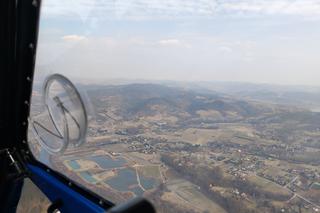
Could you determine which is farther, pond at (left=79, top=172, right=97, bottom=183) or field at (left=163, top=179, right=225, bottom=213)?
pond at (left=79, top=172, right=97, bottom=183)

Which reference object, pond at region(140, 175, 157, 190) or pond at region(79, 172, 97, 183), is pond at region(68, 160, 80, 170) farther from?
pond at region(140, 175, 157, 190)

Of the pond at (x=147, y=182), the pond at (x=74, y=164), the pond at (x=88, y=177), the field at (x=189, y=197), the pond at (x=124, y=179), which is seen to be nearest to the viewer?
the field at (x=189, y=197)

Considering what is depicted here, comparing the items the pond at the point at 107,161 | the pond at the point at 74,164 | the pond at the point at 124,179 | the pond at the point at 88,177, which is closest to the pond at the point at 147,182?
the pond at the point at 124,179

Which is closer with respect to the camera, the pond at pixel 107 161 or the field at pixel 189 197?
the field at pixel 189 197

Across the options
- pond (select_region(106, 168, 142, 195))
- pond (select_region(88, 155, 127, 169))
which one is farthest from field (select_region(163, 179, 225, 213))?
pond (select_region(88, 155, 127, 169))

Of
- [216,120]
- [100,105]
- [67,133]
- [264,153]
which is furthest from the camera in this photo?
[67,133]

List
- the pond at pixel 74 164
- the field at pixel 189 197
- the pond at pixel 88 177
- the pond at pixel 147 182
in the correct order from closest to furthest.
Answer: the field at pixel 189 197, the pond at pixel 147 182, the pond at pixel 88 177, the pond at pixel 74 164

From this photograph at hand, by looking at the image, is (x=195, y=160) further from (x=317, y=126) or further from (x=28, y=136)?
(x=28, y=136)

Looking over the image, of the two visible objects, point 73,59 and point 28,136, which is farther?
point 28,136

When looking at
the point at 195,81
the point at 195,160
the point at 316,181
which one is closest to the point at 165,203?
the point at 195,160

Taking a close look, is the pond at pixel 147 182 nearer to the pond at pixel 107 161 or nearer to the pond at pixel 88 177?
the pond at pixel 107 161

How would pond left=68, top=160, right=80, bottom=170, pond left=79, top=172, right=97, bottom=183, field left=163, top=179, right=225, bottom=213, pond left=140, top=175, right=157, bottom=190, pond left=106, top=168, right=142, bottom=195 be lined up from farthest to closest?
pond left=68, top=160, right=80, bottom=170 → pond left=79, top=172, right=97, bottom=183 → pond left=106, top=168, right=142, bottom=195 → pond left=140, top=175, right=157, bottom=190 → field left=163, top=179, right=225, bottom=213
